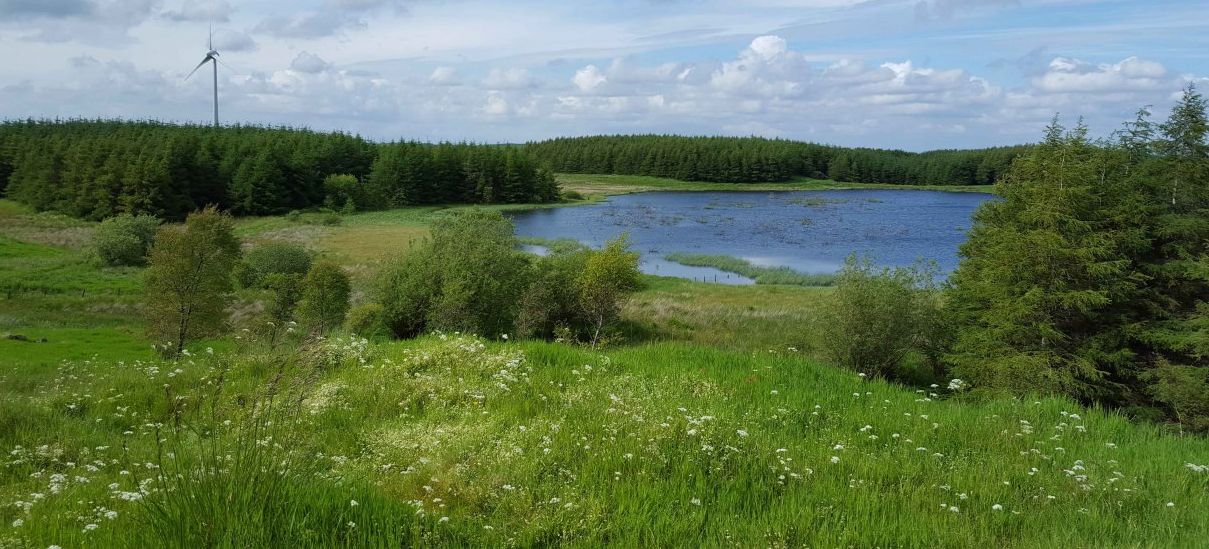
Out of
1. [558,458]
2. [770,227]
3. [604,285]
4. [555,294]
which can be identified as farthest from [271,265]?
[770,227]

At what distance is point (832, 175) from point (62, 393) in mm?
188395

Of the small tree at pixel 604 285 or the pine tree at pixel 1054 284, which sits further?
the small tree at pixel 604 285

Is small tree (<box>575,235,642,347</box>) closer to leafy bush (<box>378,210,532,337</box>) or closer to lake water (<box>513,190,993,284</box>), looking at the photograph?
leafy bush (<box>378,210,532,337</box>)

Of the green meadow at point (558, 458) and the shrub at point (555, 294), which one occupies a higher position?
the green meadow at point (558, 458)

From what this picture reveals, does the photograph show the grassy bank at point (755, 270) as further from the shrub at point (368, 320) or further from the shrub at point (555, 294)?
the shrub at point (368, 320)

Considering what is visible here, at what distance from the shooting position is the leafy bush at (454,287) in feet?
95.4

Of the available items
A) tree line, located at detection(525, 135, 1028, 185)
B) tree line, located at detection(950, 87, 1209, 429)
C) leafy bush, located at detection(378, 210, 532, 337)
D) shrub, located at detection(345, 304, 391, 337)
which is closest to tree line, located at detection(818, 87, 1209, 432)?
tree line, located at detection(950, 87, 1209, 429)

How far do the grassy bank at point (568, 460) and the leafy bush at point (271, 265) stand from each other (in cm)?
4096

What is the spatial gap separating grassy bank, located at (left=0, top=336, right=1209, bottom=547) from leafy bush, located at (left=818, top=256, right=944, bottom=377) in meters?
14.5

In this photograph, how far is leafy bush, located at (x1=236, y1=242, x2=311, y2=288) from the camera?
48781 millimetres

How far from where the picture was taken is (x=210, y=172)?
306ft

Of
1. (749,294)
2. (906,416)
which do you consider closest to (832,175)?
(749,294)

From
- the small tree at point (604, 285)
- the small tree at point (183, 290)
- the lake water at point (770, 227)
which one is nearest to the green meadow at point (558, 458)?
the small tree at point (183, 290)

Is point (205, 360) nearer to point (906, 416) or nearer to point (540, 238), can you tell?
point (906, 416)
